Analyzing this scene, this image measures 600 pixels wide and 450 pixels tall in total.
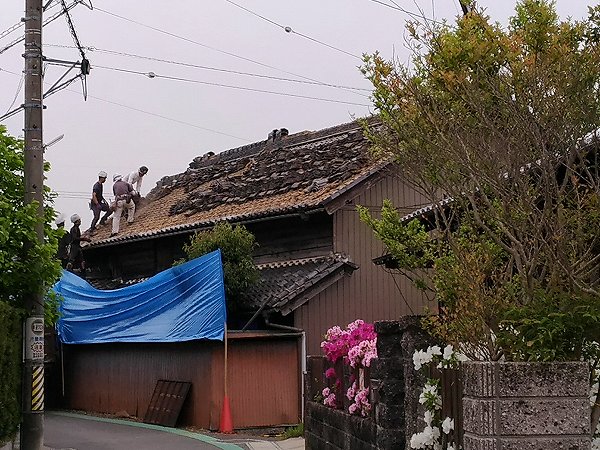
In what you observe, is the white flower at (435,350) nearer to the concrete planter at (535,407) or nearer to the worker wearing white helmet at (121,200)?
the concrete planter at (535,407)

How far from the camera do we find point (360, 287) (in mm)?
22000

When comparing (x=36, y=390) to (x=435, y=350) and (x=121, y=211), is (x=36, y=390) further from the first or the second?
(x=121, y=211)

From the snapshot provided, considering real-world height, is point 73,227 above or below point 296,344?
above

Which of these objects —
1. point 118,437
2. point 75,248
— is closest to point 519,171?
point 118,437

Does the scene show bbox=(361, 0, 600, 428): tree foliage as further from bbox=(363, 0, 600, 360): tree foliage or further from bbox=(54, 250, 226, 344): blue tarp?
bbox=(54, 250, 226, 344): blue tarp

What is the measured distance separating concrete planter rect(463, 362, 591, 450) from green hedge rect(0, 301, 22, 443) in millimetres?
9149

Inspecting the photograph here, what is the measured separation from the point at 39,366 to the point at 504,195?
9.33 m

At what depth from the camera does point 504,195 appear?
7496mm

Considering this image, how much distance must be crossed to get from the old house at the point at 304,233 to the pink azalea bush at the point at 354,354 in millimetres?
4766

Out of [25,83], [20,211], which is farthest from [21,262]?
[25,83]

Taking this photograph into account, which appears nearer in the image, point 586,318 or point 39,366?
point 586,318

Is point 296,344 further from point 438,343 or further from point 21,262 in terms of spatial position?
point 438,343

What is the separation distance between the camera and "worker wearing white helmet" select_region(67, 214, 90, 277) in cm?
2816

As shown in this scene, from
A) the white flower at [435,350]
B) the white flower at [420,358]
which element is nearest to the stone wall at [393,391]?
the white flower at [420,358]
